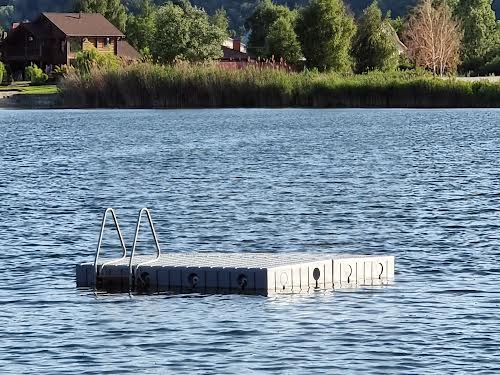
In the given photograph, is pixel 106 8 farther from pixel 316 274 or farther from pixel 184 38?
pixel 316 274

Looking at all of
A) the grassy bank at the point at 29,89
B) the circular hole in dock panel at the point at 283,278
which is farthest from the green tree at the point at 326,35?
the circular hole in dock panel at the point at 283,278

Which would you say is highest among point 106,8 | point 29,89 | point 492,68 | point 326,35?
point 106,8

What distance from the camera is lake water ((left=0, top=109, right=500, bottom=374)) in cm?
1950

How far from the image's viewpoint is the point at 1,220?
35.5m

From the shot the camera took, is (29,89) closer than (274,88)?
No

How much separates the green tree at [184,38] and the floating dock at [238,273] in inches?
4249

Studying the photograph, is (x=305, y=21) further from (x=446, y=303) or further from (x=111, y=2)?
(x=446, y=303)

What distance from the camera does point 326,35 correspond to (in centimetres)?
12650

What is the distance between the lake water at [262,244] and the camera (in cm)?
1950

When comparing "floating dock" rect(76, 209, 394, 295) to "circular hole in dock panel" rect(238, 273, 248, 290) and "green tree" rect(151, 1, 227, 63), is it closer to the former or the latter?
"circular hole in dock panel" rect(238, 273, 248, 290)

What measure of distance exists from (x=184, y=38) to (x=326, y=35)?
52.3 ft

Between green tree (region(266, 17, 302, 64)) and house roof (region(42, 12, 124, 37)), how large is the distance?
24364 millimetres

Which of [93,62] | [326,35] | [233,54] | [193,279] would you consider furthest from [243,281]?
[233,54]

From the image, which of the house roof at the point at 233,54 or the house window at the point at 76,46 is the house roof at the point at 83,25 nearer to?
the house window at the point at 76,46
